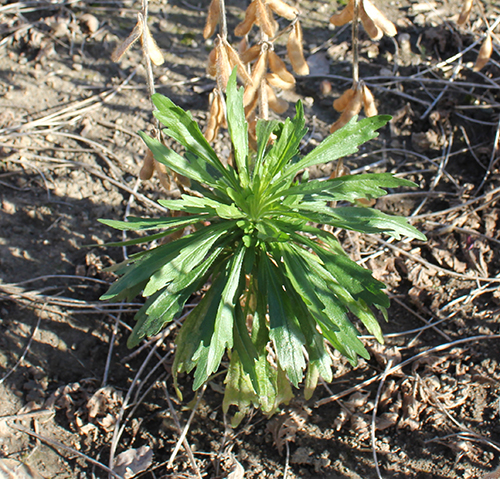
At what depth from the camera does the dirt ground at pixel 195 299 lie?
97.1 inches

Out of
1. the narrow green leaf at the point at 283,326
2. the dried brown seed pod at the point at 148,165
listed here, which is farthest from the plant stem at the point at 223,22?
the narrow green leaf at the point at 283,326

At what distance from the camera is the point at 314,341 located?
2.11 metres

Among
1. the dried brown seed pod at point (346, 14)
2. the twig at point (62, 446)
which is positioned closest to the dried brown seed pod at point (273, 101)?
the dried brown seed pod at point (346, 14)

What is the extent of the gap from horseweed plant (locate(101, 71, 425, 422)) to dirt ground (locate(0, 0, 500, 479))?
483 mm

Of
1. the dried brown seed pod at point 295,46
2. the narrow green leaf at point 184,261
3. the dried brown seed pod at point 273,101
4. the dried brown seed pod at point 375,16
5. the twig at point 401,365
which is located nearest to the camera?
the narrow green leaf at point 184,261

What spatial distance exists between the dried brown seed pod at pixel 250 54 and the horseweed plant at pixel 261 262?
1.53ft

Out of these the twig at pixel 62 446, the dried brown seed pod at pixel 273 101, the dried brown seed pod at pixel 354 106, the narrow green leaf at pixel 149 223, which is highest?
the dried brown seed pod at pixel 273 101

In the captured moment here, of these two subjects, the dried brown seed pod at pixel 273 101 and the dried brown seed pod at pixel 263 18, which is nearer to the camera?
Result: the dried brown seed pod at pixel 263 18

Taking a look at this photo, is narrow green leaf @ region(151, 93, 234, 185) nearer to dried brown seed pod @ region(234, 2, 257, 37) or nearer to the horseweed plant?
the horseweed plant

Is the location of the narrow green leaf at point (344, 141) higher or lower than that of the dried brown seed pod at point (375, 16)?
lower

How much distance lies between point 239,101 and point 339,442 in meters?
1.82

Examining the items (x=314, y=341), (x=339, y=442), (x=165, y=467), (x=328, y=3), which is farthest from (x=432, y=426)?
(x=328, y=3)

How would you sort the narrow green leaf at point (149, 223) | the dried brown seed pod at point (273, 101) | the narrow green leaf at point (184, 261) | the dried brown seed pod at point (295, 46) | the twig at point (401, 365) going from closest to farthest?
the narrow green leaf at point (184, 261) → the narrow green leaf at point (149, 223) → the dried brown seed pod at point (295, 46) → the twig at point (401, 365) → the dried brown seed pod at point (273, 101)

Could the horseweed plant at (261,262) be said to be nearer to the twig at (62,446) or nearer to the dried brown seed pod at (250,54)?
the dried brown seed pod at (250,54)
